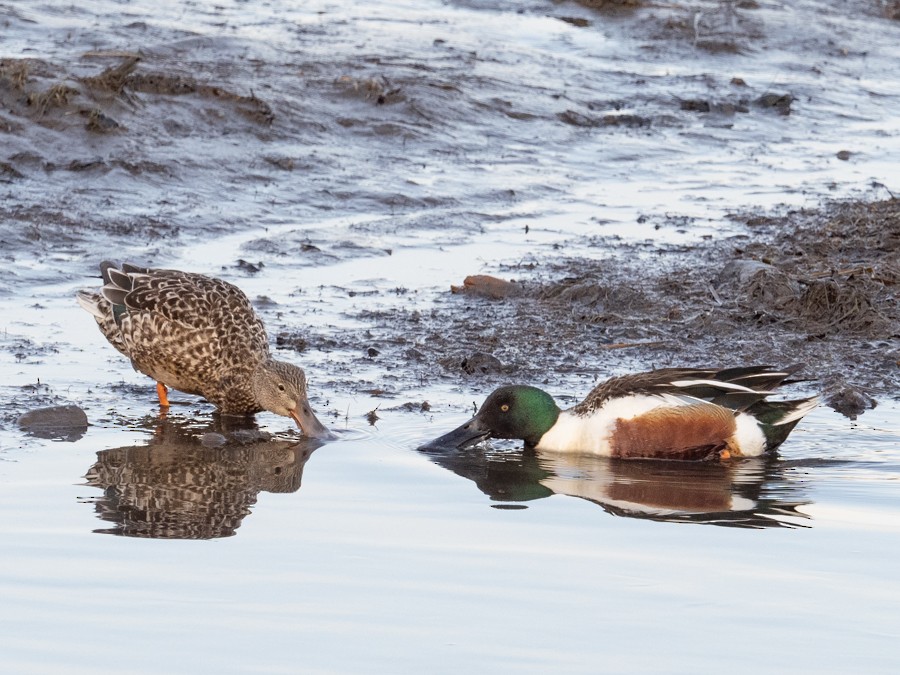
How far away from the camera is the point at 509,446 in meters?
6.96

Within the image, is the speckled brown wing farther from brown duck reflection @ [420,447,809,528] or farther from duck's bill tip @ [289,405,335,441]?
brown duck reflection @ [420,447,809,528]

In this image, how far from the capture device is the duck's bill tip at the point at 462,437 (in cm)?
656

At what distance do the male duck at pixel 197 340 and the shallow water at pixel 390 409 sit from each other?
0.57 feet

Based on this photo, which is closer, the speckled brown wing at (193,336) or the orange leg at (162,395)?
the speckled brown wing at (193,336)

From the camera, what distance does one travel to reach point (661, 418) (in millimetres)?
6594

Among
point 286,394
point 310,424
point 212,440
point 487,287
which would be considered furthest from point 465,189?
point 212,440

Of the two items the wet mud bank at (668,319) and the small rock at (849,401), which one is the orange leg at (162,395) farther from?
the small rock at (849,401)

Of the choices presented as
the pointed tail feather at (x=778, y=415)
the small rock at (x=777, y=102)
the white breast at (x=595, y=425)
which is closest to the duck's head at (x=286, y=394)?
the white breast at (x=595, y=425)

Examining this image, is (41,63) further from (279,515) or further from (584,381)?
(279,515)

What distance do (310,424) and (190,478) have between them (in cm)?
79

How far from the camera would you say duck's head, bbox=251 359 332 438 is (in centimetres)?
672

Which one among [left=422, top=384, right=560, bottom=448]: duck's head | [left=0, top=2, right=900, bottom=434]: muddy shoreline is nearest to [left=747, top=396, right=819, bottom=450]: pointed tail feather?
[left=0, top=2, right=900, bottom=434]: muddy shoreline

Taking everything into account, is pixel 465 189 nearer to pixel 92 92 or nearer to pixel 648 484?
pixel 92 92

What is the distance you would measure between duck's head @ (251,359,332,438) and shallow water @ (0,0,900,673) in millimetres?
129
